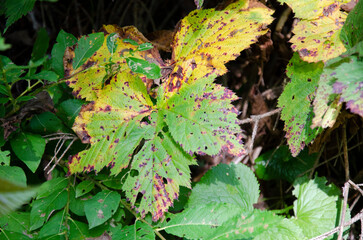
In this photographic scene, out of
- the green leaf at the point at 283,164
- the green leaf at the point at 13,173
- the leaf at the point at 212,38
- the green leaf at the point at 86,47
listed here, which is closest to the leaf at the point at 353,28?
the leaf at the point at 212,38

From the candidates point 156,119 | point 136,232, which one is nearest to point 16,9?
point 156,119

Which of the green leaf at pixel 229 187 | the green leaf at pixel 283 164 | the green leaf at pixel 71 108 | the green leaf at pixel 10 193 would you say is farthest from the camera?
the green leaf at pixel 283 164

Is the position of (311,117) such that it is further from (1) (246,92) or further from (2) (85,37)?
(2) (85,37)

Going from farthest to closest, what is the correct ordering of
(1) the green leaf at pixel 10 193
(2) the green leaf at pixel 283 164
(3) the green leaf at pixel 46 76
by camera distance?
(2) the green leaf at pixel 283 164 < (3) the green leaf at pixel 46 76 < (1) the green leaf at pixel 10 193

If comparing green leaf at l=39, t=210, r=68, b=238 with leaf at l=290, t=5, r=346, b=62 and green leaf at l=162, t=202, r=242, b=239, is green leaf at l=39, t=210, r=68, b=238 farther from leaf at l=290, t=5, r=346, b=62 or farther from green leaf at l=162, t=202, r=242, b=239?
leaf at l=290, t=5, r=346, b=62

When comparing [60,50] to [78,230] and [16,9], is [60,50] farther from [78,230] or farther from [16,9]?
[78,230]

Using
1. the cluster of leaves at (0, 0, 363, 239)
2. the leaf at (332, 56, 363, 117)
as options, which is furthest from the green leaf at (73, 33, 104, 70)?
the leaf at (332, 56, 363, 117)

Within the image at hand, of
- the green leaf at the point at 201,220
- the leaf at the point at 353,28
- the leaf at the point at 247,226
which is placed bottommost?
the green leaf at the point at 201,220

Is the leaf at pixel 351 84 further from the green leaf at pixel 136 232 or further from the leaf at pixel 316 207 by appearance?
the green leaf at pixel 136 232
